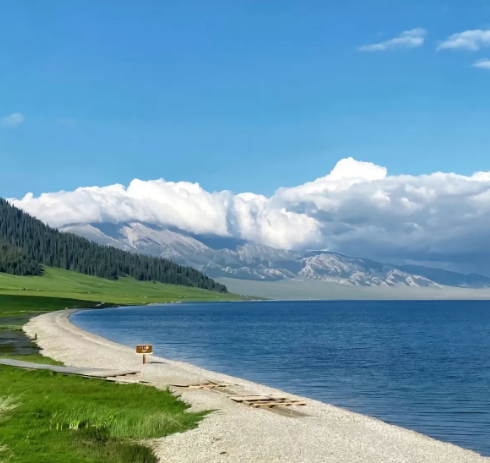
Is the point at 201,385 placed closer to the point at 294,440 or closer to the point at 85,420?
the point at 85,420

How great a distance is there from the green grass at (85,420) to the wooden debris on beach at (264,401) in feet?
13.7

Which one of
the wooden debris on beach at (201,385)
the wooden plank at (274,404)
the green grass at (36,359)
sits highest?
the wooden plank at (274,404)

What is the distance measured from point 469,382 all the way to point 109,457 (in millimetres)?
49099

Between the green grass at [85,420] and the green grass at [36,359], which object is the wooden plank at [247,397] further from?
the green grass at [36,359]

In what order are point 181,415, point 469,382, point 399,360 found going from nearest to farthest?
point 181,415, point 469,382, point 399,360

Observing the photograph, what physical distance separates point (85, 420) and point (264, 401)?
13.5 m

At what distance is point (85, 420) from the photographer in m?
32.3

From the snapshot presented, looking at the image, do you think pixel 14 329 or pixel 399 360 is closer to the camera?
pixel 399 360

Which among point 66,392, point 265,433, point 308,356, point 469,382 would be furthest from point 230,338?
point 265,433

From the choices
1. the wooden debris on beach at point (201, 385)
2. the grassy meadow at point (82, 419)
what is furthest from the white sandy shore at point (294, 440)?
the wooden debris on beach at point (201, 385)

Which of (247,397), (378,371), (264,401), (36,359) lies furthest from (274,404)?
(378,371)

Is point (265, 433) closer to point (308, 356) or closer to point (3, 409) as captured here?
point (3, 409)

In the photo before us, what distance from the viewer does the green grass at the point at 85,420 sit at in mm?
26844

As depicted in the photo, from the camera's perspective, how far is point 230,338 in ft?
418
